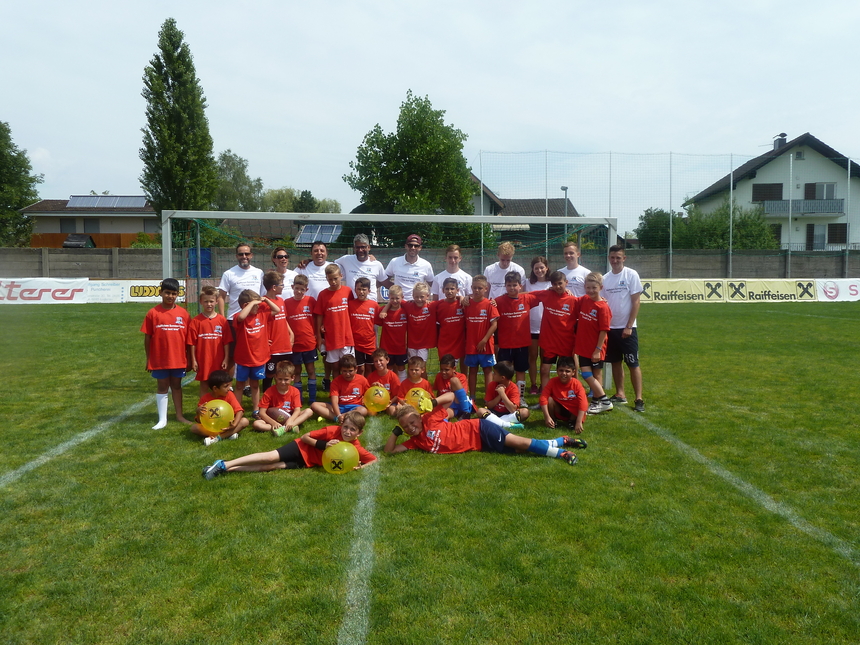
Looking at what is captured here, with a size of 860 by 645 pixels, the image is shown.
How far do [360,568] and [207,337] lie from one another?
393 centimetres

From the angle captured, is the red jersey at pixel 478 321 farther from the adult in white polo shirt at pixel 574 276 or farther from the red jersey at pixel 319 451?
the red jersey at pixel 319 451

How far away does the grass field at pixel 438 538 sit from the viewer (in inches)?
111

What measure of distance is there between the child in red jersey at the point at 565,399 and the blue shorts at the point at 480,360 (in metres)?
0.89

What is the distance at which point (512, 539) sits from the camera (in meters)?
3.67

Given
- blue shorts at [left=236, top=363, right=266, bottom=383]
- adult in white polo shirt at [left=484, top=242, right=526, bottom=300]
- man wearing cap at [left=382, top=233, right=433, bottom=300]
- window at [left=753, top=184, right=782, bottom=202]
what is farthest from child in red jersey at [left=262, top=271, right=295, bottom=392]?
window at [left=753, top=184, right=782, bottom=202]

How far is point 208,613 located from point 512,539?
1.76 meters

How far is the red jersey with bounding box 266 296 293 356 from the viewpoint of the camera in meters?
6.96

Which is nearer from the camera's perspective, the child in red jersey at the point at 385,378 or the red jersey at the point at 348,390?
the red jersey at the point at 348,390

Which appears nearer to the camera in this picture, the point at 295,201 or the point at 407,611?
the point at 407,611

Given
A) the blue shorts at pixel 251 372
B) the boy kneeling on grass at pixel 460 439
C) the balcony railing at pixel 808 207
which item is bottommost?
the boy kneeling on grass at pixel 460 439

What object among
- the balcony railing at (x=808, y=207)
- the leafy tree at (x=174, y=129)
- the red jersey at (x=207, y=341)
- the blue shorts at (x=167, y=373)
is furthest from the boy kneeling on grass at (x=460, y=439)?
the balcony railing at (x=808, y=207)

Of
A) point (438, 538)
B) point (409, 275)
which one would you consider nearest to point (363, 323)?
point (409, 275)

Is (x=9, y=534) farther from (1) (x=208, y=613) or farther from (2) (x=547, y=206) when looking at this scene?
(2) (x=547, y=206)

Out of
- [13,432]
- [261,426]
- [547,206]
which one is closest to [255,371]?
[261,426]
